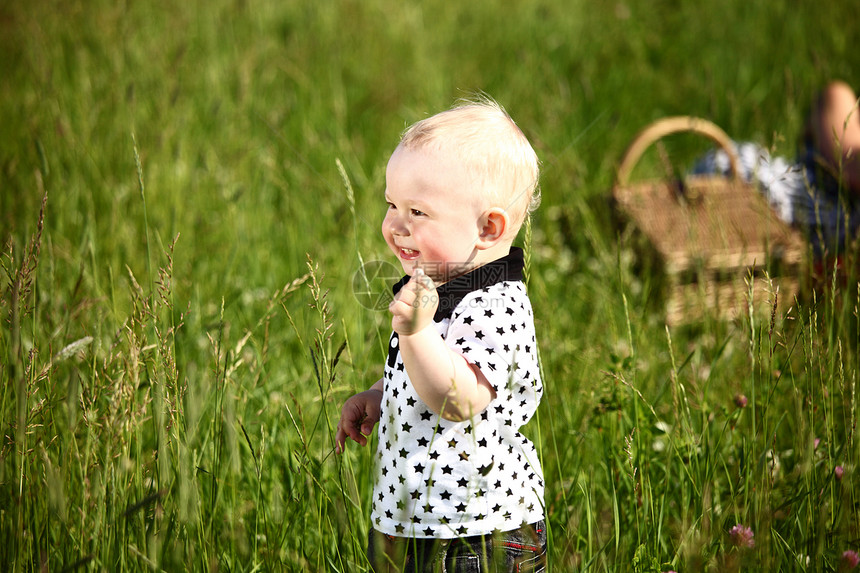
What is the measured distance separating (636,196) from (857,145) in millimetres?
962

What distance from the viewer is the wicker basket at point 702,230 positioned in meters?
2.83

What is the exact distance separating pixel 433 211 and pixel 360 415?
0.47m

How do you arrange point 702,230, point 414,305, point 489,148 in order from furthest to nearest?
1. point 702,230
2. point 489,148
3. point 414,305

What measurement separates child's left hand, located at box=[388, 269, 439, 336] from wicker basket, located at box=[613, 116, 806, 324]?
1928 millimetres

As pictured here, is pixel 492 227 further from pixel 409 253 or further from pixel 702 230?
pixel 702 230

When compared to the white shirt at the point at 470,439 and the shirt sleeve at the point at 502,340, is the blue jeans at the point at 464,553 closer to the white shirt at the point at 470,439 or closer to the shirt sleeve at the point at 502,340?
the white shirt at the point at 470,439

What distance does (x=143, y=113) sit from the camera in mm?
3322

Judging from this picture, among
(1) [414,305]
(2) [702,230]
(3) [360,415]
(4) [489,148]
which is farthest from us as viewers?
(2) [702,230]

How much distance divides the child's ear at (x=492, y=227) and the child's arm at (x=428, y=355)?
17 centimetres

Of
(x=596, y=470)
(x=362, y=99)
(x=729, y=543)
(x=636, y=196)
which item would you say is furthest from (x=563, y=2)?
(x=729, y=543)

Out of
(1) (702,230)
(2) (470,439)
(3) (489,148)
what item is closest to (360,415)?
(2) (470,439)

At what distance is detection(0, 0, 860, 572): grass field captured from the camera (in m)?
1.25

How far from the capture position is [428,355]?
1075mm

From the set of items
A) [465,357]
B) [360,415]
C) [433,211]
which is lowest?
[360,415]
